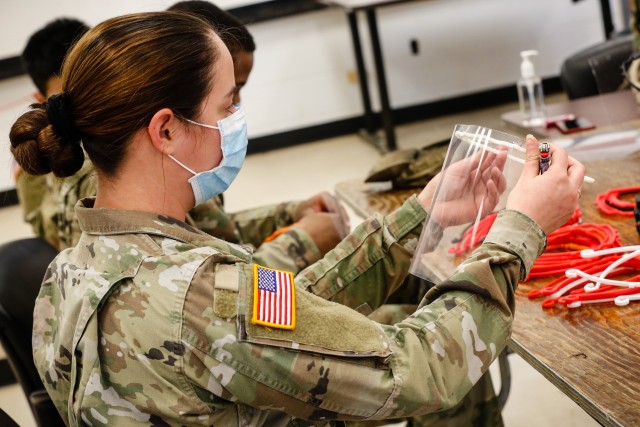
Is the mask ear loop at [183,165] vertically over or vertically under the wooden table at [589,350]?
over

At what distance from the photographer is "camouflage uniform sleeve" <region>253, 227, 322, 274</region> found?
1.76 meters

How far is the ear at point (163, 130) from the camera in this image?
3.54 ft

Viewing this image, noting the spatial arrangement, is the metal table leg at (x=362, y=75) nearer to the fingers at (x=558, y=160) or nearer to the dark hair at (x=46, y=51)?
the dark hair at (x=46, y=51)

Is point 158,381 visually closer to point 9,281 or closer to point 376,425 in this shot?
point 9,281

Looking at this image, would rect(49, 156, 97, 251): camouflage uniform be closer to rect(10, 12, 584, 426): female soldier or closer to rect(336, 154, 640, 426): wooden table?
rect(10, 12, 584, 426): female soldier

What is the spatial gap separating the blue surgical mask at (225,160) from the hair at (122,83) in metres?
0.07

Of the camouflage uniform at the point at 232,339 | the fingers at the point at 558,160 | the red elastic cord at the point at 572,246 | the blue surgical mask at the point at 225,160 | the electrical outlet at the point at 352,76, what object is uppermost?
the blue surgical mask at the point at 225,160

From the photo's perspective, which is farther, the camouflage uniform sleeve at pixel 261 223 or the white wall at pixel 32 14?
the white wall at pixel 32 14

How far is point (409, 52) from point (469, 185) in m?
4.88

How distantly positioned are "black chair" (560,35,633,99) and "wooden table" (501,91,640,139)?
192mm

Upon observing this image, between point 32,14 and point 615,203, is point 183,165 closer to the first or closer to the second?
point 615,203

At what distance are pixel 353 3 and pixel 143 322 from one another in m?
4.11

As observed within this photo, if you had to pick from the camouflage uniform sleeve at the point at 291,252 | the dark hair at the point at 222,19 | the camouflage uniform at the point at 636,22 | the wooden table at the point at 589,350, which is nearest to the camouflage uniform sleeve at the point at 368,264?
the wooden table at the point at 589,350

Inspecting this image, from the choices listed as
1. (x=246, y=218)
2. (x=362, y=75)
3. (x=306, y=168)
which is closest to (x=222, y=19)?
(x=246, y=218)
